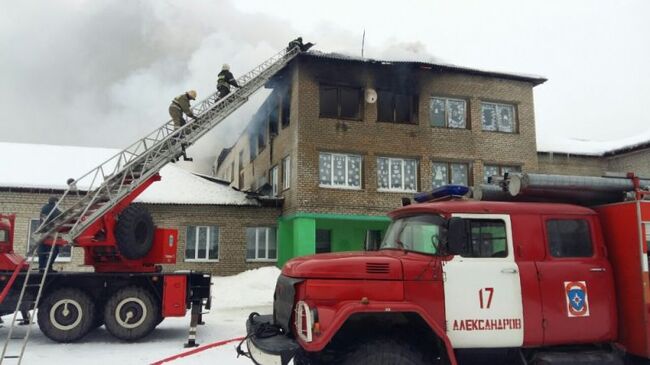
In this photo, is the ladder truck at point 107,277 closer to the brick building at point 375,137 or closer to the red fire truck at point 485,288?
the red fire truck at point 485,288

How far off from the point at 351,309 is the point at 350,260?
541 mm

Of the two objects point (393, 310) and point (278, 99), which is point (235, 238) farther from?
point (393, 310)

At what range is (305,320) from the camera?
16.6ft

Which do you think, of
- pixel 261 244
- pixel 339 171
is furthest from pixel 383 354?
pixel 261 244

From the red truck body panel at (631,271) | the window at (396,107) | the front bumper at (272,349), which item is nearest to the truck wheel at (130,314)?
the front bumper at (272,349)

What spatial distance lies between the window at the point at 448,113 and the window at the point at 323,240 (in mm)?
6602

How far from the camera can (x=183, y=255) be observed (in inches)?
826

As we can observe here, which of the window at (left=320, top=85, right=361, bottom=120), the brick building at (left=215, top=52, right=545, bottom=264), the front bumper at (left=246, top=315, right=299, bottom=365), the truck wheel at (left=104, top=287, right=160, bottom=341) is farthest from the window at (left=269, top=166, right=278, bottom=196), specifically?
the front bumper at (left=246, top=315, right=299, bottom=365)

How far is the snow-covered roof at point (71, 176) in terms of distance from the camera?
21359mm

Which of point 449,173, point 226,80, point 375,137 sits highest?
point 226,80

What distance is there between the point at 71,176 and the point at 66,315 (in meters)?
14.9

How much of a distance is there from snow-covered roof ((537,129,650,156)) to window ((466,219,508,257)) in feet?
64.1

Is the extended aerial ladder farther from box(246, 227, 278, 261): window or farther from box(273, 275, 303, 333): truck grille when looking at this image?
box(246, 227, 278, 261): window

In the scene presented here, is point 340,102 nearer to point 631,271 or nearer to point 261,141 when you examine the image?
point 261,141
